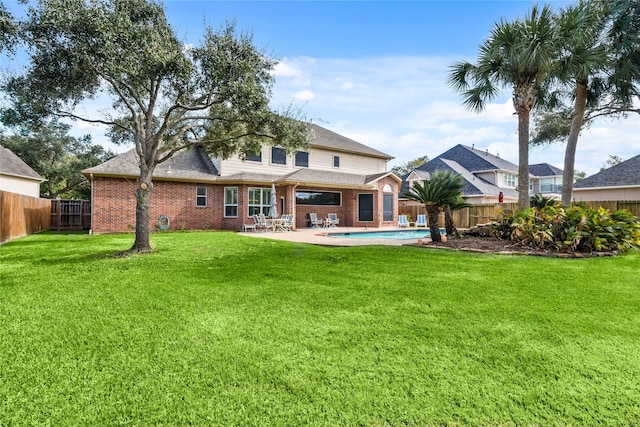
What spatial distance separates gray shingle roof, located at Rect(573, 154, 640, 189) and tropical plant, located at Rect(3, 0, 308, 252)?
19771 millimetres

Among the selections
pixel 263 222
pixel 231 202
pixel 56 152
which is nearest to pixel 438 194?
pixel 263 222

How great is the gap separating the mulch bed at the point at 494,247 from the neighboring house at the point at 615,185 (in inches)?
563

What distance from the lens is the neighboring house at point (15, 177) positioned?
1930cm

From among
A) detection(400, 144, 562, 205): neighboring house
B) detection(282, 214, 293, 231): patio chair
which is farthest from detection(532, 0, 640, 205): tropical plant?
detection(282, 214, 293, 231): patio chair

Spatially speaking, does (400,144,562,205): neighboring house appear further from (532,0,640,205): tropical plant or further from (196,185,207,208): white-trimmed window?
(196,185,207,208): white-trimmed window

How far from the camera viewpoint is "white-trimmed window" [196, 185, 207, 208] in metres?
18.2

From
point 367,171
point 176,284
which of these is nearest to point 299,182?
point 367,171

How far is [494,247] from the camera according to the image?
388 inches

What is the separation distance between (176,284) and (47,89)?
7.49 metres

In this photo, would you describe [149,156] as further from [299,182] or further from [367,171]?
[367,171]

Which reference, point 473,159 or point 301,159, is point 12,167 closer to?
point 301,159

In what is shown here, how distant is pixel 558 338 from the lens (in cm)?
355

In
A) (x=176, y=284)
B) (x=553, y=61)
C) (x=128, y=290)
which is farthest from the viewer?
(x=553, y=61)

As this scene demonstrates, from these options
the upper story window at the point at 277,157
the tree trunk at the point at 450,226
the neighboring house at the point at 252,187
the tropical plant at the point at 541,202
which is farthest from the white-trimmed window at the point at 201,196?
the tropical plant at the point at 541,202
